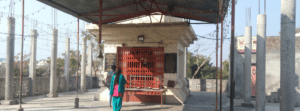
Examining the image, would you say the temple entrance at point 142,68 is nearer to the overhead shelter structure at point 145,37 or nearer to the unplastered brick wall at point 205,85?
the overhead shelter structure at point 145,37

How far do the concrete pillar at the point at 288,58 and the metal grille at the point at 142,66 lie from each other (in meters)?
4.70

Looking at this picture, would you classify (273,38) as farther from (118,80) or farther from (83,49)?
(83,49)

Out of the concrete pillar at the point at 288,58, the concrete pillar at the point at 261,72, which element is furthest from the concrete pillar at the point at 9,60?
the concrete pillar at the point at 288,58

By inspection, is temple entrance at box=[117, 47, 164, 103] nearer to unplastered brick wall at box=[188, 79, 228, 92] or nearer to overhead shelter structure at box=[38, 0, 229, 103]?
overhead shelter structure at box=[38, 0, 229, 103]

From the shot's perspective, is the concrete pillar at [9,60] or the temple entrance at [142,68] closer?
Answer: the concrete pillar at [9,60]

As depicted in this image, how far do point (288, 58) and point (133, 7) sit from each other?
227 inches

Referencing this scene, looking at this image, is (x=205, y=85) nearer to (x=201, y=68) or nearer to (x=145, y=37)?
(x=145, y=37)

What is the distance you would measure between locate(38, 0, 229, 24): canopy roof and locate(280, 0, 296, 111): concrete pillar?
1.75 m

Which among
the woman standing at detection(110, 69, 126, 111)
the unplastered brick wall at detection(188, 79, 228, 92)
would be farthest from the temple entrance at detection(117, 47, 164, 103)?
the unplastered brick wall at detection(188, 79, 228, 92)

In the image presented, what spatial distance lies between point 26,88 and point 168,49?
7243mm

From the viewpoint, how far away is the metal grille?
10.0 meters

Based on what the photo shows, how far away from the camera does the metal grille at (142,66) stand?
32.9 feet

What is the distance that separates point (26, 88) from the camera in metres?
12.7

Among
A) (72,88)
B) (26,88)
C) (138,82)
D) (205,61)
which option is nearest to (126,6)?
(138,82)
